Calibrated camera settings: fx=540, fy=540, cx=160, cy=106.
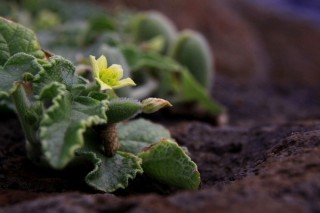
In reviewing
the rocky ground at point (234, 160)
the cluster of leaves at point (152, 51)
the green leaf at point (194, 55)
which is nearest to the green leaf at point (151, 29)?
the cluster of leaves at point (152, 51)

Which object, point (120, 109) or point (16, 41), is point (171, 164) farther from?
point (16, 41)

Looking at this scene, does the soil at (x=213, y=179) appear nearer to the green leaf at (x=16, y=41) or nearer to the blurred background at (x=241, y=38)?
the green leaf at (x=16, y=41)

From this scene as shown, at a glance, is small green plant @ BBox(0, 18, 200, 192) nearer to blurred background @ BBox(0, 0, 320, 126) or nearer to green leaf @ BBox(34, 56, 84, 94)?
green leaf @ BBox(34, 56, 84, 94)

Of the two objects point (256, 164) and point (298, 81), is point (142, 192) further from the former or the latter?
point (298, 81)

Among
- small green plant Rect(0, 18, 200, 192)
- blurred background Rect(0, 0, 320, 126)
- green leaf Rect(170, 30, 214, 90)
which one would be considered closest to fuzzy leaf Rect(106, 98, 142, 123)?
small green plant Rect(0, 18, 200, 192)

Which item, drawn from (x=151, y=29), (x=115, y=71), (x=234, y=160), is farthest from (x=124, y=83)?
(x=151, y=29)
